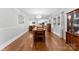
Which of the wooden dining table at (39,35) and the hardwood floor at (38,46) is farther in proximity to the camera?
the wooden dining table at (39,35)

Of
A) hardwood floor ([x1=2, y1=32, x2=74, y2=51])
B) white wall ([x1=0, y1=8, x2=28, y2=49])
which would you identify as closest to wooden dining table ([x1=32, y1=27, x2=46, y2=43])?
hardwood floor ([x1=2, y1=32, x2=74, y2=51])

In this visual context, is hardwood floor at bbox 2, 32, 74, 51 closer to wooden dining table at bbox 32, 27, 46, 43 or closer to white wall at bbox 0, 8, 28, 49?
white wall at bbox 0, 8, 28, 49

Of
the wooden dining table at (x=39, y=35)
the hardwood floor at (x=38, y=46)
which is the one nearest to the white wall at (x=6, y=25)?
the hardwood floor at (x=38, y=46)

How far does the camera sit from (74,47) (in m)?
4.88

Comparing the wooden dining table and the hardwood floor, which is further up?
the wooden dining table

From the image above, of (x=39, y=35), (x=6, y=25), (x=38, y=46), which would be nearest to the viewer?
(x=6, y=25)

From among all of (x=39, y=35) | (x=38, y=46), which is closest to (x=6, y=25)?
(x=38, y=46)

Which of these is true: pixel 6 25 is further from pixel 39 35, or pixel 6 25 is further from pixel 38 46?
pixel 39 35

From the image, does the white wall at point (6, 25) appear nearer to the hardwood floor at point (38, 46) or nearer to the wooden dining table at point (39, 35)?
the hardwood floor at point (38, 46)

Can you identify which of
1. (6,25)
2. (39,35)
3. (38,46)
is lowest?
(38,46)

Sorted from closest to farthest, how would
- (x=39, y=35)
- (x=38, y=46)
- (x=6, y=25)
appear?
(x=6, y=25) < (x=38, y=46) < (x=39, y=35)
